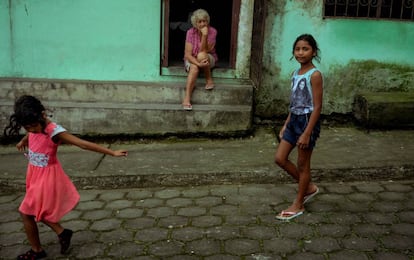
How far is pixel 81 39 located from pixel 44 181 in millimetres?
3036

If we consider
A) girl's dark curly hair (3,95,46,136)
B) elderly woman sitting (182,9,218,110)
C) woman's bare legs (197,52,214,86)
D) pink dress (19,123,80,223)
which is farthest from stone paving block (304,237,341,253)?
woman's bare legs (197,52,214,86)

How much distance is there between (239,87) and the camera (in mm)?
5762

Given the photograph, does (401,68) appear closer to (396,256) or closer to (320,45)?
(320,45)

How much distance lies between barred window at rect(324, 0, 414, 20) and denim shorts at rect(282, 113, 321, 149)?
107 inches

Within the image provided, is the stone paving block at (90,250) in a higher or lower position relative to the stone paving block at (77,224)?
lower

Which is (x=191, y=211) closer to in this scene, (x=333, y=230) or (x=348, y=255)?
(x=333, y=230)

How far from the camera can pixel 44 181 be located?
3150 mm

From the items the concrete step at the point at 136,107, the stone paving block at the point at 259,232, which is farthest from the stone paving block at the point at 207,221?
the concrete step at the point at 136,107

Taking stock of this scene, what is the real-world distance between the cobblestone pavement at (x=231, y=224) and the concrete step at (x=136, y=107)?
1369mm

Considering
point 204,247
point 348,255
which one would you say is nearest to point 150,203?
point 204,247

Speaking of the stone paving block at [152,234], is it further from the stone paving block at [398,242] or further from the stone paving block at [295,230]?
the stone paving block at [398,242]

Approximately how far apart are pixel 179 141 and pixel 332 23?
2.52 meters

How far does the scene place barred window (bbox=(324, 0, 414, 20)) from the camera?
5887 mm

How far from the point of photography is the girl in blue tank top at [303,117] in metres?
3.50
